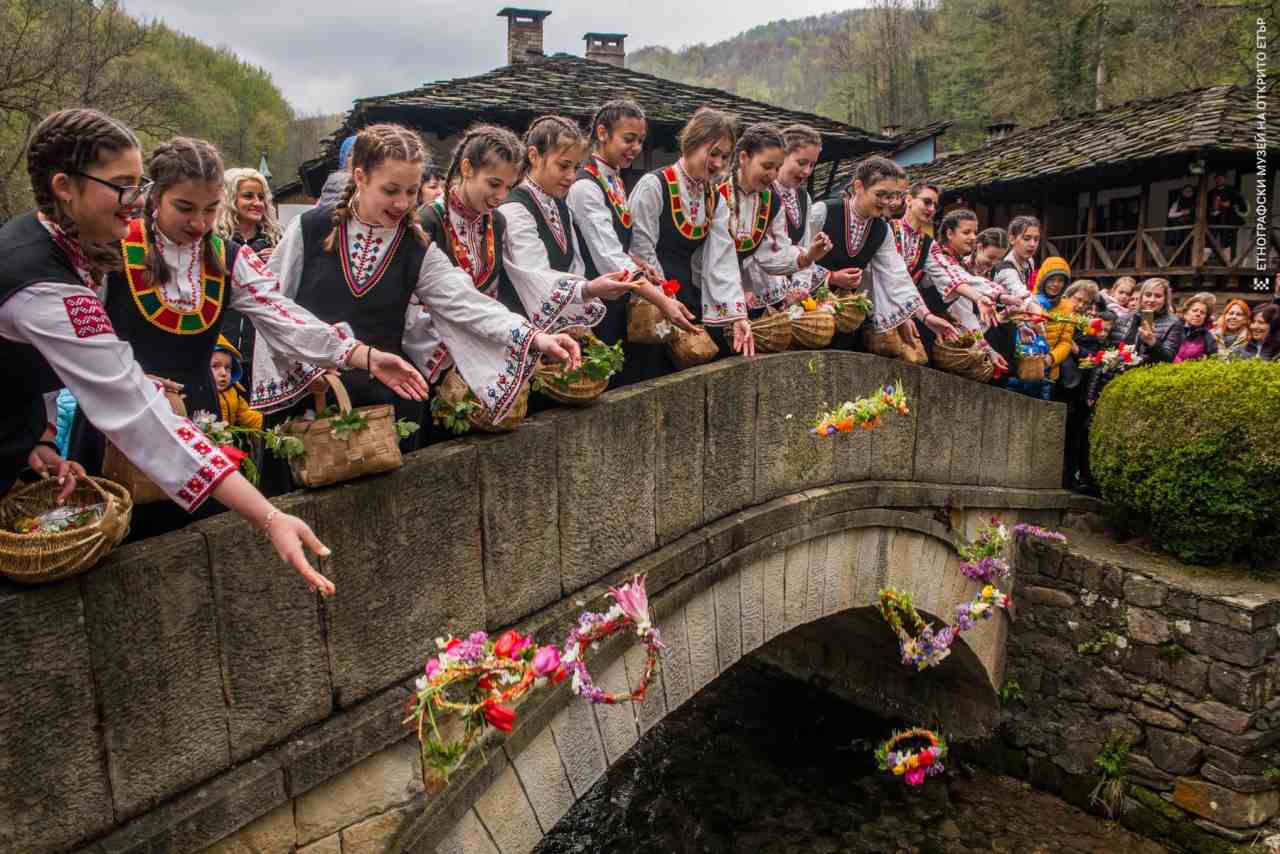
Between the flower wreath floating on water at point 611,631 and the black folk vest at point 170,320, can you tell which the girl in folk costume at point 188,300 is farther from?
the flower wreath floating on water at point 611,631

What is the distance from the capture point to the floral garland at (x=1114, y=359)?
7.17m

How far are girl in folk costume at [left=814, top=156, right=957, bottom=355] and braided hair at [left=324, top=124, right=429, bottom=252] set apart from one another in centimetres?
311

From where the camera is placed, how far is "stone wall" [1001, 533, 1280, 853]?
6.49 metres

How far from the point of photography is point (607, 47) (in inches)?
765

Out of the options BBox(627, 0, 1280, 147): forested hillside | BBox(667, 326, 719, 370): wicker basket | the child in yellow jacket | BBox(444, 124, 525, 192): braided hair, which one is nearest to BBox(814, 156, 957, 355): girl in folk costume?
BBox(667, 326, 719, 370): wicker basket

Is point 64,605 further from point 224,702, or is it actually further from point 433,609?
point 433,609

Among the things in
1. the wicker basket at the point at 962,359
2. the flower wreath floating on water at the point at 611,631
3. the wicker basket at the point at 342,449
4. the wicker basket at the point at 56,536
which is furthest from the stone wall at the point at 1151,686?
the wicker basket at the point at 56,536

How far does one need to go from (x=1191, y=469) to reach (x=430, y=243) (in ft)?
19.6

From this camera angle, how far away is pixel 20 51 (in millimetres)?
16938

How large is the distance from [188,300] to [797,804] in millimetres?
6098

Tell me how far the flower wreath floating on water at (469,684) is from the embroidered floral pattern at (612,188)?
2.33 m

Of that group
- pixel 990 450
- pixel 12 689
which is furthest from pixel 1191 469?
pixel 12 689

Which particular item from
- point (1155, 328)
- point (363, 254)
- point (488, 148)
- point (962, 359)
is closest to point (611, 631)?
point (363, 254)

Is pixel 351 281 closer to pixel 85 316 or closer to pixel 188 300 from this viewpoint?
pixel 188 300
